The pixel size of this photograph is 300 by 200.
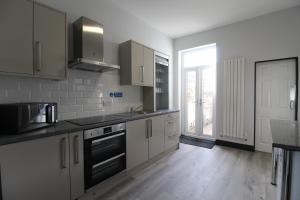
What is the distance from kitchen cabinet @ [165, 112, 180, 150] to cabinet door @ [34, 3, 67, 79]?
81.3 inches

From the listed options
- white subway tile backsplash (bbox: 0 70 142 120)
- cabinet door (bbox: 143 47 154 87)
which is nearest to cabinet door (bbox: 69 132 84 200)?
white subway tile backsplash (bbox: 0 70 142 120)

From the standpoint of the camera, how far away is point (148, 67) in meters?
3.07

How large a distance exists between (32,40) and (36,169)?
128 cm

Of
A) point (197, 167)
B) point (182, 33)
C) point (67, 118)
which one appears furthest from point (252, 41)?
point (67, 118)

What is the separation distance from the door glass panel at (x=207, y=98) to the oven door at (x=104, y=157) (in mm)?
2792

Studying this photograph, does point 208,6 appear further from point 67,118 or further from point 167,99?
point 67,118

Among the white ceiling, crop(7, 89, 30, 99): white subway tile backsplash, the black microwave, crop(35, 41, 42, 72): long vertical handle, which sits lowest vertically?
the black microwave

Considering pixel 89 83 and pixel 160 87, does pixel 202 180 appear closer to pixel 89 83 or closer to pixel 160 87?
pixel 160 87

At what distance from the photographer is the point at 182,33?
4.11m

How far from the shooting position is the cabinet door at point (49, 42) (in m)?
1.61

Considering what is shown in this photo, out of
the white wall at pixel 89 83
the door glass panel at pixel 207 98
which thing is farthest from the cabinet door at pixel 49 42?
the door glass panel at pixel 207 98

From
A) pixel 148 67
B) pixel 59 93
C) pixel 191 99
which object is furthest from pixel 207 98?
pixel 59 93

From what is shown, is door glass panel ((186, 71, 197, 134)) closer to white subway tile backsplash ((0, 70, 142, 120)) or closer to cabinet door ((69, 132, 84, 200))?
white subway tile backsplash ((0, 70, 142, 120))

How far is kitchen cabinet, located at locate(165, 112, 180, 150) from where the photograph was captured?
311cm
